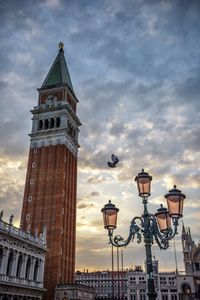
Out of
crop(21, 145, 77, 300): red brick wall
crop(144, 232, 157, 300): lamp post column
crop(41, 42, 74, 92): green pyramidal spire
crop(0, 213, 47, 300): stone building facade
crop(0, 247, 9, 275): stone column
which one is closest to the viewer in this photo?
crop(144, 232, 157, 300): lamp post column

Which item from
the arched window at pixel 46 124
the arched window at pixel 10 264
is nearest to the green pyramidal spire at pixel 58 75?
the arched window at pixel 46 124

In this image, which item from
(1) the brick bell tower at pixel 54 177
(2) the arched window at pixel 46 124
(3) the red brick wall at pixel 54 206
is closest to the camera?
(3) the red brick wall at pixel 54 206

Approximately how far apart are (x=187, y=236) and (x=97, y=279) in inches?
2447

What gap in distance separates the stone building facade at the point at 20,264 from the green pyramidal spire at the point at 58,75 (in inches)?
1331

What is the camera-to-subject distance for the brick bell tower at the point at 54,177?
2024 inches

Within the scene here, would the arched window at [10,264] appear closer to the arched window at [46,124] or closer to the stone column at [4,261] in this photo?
the stone column at [4,261]

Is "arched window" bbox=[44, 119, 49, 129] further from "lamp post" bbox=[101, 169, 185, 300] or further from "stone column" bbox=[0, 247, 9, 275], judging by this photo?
"lamp post" bbox=[101, 169, 185, 300]

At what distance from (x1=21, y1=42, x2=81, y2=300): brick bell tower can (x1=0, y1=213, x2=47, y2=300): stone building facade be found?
504 cm

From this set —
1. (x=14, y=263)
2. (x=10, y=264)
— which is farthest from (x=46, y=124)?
(x=10, y=264)

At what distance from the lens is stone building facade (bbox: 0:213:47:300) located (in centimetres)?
3544

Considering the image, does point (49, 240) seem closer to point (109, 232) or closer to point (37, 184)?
point (37, 184)

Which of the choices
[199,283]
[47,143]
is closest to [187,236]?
[199,283]

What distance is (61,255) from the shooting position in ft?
167

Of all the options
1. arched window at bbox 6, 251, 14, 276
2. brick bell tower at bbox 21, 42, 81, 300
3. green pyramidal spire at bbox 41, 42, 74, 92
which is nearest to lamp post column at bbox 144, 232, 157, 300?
arched window at bbox 6, 251, 14, 276
